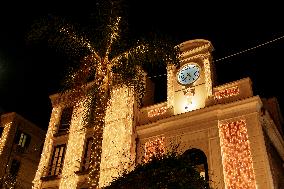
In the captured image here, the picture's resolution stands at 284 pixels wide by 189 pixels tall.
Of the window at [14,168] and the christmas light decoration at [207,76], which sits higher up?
the christmas light decoration at [207,76]

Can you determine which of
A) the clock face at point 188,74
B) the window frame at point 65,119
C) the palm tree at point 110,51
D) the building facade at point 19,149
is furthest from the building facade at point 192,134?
the building facade at point 19,149

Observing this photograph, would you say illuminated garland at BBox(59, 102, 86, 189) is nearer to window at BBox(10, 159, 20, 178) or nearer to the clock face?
the clock face

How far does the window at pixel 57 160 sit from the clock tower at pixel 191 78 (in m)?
9.01

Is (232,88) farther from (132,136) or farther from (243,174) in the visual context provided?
(132,136)

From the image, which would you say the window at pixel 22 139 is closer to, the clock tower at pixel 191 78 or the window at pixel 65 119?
the window at pixel 65 119

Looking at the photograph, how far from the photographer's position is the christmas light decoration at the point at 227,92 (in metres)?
19.4

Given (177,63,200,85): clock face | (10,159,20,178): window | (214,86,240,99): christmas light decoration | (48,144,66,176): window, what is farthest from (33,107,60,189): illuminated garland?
(214,86,240,99): christmas light decoration

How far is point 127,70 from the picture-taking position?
19016mm

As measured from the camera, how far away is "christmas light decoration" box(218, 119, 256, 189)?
16797 millimetres

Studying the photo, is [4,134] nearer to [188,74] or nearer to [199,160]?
[188,74]

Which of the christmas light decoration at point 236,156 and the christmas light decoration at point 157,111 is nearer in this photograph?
the christmas light decoration at point 236,156

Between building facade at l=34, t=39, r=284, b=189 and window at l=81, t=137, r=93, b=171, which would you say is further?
window at l=81, t=137, r=93, b=171

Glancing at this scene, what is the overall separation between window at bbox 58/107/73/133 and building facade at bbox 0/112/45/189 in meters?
8.39

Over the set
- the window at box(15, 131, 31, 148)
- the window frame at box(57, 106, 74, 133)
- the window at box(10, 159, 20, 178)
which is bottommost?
the window at box(10, 159, 20, 178)
